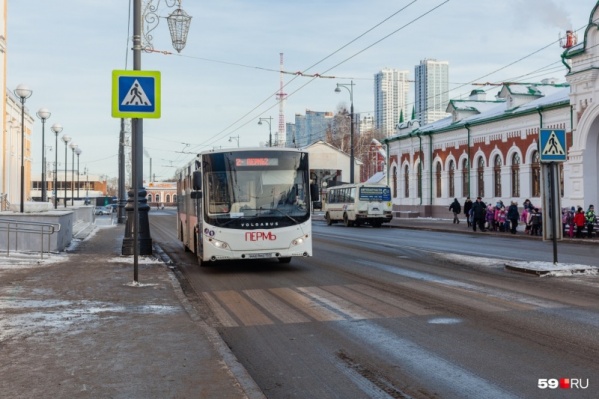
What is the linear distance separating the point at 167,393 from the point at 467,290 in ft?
25.0

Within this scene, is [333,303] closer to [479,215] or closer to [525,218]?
[525,218]

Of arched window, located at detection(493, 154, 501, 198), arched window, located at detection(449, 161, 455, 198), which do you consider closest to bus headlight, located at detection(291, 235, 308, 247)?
arched window, located at detection(493, 154, 501, 198)

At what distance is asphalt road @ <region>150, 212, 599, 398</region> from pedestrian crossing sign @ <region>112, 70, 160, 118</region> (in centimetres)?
334

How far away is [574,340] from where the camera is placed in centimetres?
760

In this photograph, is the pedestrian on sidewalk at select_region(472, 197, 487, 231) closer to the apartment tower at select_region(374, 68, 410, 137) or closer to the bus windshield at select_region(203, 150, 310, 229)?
the bus windshield at select_region(203, 150, 310, 229)

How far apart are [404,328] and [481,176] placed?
38.4 meters

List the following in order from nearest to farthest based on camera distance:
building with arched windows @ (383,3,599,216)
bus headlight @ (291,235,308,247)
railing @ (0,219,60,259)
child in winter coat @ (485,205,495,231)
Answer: bus headlight @ (291,235,308,247), railing @ (0,219,60,259), building with arched windows @ (383,3,599,216), child in winter coat @ (485,205,495,231)

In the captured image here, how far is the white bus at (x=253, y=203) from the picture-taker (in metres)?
15.0

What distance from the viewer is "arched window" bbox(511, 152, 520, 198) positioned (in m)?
40.9

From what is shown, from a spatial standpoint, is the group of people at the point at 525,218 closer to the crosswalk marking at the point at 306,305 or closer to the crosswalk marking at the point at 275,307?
the crosswalk marking at the point at 306,305

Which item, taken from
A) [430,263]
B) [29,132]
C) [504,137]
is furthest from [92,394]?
[29,132]

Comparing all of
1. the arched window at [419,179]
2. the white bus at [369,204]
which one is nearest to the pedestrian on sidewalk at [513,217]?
the white bus at [369,204]

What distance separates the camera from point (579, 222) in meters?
28.4

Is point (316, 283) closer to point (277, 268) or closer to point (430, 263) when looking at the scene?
point (277, 268)
